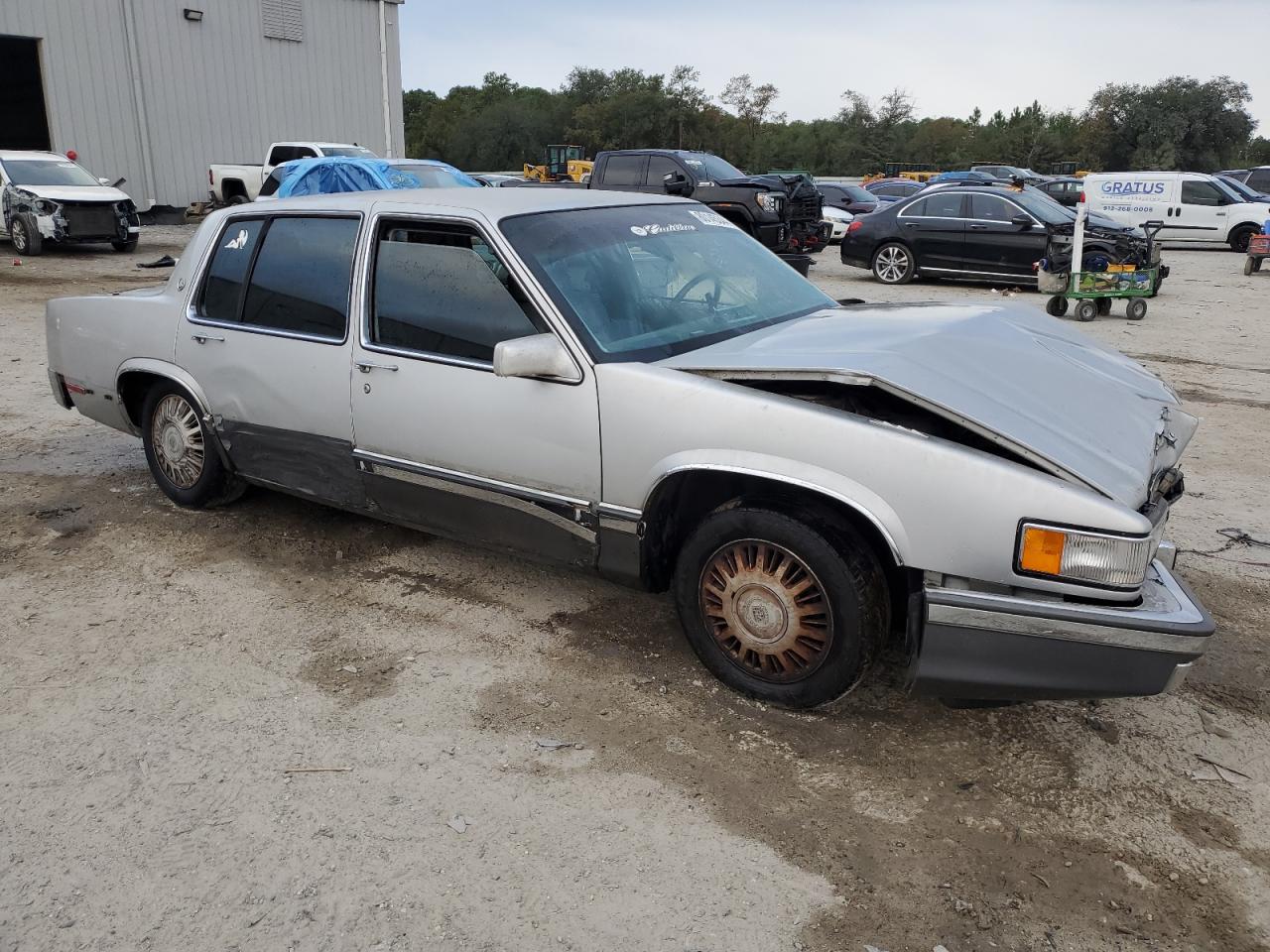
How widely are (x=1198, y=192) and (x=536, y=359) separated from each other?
73.4ft

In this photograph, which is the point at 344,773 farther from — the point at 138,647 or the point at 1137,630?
the point at 1137,630

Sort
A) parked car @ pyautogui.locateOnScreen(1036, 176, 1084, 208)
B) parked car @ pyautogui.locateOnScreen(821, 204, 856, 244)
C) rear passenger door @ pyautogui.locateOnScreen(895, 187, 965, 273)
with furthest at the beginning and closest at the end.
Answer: parked car @ pyautogui.locateOnScreen(1036, 176, 1084, 208), parked car @ pyautogui.locateOnScreen(821, 204, 856, 244), rear passenger door @ pyautogui.locateOnScreen(895, 187, 965, 273)

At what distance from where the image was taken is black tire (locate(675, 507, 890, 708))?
3092 millimetres

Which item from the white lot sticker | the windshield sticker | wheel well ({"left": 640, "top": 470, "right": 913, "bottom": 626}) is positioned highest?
the white lot sticker

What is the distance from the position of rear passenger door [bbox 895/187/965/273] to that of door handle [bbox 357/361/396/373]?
41.9ft

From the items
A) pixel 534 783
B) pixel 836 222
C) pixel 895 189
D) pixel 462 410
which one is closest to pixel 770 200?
pixel 836 222

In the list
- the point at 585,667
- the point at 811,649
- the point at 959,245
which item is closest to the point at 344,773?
the point at 585,667

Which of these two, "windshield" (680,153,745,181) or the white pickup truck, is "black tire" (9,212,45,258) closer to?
the white pickup truck

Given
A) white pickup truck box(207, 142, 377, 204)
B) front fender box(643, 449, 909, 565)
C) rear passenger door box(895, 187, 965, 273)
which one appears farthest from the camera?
white pickup truck box(207, 142, 377, 204)

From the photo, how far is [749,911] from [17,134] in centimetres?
3415

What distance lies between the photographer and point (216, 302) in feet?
15.5

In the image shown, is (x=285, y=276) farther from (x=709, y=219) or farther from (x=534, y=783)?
(x=534, y=783)

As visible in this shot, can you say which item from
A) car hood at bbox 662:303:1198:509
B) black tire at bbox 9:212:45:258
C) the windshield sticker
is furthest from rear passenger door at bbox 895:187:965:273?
black tire at bbox 9:212:45:258

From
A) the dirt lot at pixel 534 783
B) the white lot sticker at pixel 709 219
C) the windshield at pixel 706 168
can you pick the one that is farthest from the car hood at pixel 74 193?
the white lot sticker at pixel 709 219
